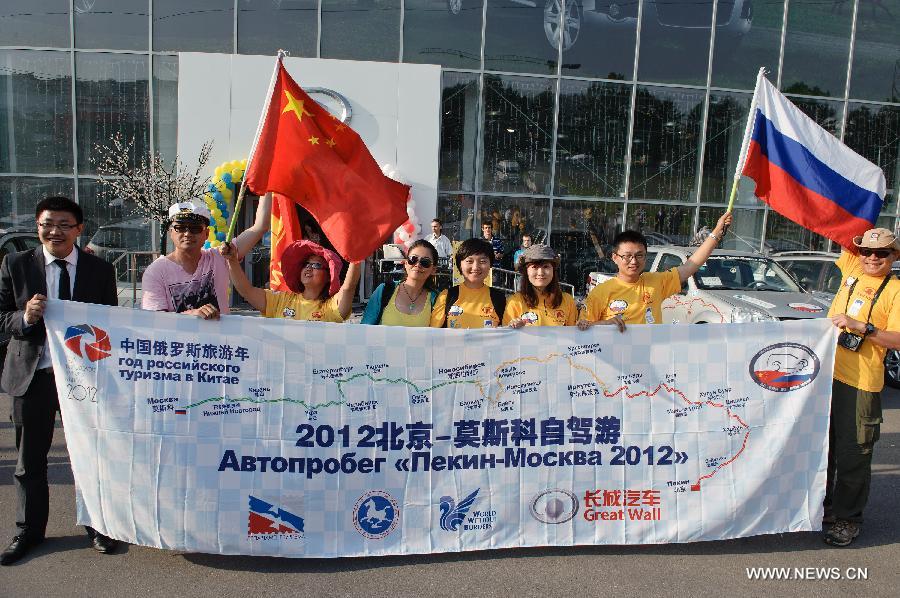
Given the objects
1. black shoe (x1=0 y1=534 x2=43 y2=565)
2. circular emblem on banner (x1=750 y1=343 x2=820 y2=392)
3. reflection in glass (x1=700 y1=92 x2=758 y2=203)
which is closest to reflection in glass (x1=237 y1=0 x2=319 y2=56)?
reflection in glass (x1=700 y1=92 x2=758 y2=203)

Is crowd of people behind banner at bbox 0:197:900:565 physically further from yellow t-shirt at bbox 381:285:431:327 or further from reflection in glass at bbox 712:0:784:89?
reflection in glass at bbox 712:0:784:89

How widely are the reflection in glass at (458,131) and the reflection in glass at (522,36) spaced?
0.75 m

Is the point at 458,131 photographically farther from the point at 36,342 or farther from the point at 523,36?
the point at 36,342

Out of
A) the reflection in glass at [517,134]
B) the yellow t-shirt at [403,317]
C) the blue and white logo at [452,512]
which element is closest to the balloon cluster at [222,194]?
the reflection in glass at [517,134]

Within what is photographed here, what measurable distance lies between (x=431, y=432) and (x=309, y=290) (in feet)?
4.16

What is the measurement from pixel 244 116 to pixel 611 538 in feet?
40.9

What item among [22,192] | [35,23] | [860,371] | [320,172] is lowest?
[860,371]

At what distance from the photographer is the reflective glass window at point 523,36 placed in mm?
15805

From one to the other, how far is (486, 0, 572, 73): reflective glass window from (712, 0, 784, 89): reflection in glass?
3646mm

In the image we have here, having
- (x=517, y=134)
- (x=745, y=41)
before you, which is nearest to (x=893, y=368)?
(x=517, y=134)

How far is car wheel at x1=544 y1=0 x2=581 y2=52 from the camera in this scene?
15.9 meters

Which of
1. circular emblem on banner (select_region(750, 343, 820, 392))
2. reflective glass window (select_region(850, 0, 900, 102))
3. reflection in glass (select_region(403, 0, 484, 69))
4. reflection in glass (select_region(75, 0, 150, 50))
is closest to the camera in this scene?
circular emblem on banner (select_region(750, 343, 820, 392))

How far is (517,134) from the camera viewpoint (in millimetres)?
16078

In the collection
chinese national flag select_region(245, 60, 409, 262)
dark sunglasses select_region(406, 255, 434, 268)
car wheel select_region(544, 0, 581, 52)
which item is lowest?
dark sunglasses select_region(406, 255, 434, 268)
